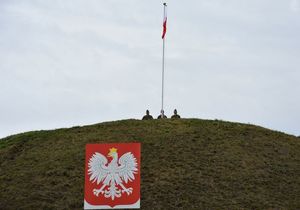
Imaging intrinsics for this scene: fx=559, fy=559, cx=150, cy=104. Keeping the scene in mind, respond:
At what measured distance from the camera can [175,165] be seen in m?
22.6

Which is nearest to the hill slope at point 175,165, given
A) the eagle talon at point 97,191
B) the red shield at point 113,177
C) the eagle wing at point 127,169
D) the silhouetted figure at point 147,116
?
the silhouetted figure at point 147,116

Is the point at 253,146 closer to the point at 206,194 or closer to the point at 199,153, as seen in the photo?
the point at 199,153

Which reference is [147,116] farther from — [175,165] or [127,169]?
[127,169]

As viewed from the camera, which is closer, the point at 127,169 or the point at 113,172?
the point at 127,169

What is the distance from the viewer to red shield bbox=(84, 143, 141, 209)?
14430mm

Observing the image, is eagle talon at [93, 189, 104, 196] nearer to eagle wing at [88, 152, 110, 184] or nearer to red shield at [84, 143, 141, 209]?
red shield at [84, 143, 141, 209]

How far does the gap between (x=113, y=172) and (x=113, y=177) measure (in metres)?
0.13

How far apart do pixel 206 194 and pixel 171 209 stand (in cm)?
193

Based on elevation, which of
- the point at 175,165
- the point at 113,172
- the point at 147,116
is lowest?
the point at 113,172

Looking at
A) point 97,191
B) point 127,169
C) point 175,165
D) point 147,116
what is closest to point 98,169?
point 97,191

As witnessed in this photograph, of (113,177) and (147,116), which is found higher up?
(147,116)

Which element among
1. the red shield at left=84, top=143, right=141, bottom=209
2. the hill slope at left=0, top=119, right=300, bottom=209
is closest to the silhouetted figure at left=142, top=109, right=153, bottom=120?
the hill slope at left=0, top=119, right=300, bottom=209

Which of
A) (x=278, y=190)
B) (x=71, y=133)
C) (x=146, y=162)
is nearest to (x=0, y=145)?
(x=71, y=133)

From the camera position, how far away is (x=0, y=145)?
27438mm
